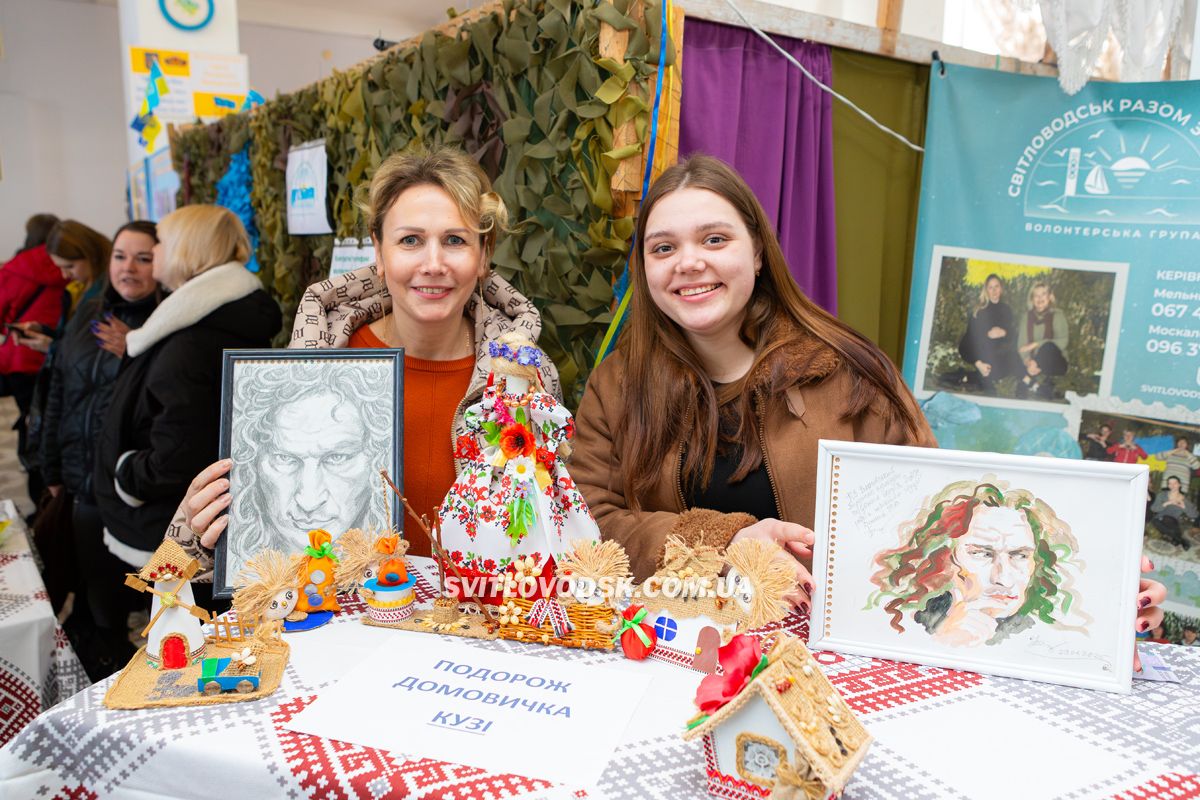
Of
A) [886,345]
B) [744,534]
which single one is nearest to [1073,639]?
[744,534]

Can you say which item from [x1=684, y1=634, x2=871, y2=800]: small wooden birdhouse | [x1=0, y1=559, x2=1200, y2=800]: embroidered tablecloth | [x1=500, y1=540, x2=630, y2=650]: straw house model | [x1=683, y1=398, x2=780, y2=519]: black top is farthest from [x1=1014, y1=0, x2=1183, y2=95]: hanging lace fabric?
[x1=684, y1=634, x2=871, y2=800]: small wooden birdhouse

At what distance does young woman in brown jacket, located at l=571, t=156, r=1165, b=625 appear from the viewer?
5.38 ft

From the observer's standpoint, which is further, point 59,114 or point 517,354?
point 59,114

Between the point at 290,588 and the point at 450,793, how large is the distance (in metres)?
0.52

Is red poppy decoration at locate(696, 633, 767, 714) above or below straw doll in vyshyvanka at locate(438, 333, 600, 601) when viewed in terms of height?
below

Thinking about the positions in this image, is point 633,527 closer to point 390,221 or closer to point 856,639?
point 856,639

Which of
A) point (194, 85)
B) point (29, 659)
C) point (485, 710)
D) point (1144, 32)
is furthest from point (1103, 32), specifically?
point (194, 85)

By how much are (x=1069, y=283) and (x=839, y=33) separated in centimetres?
103

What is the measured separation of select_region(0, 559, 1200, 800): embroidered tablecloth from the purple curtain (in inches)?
60.8

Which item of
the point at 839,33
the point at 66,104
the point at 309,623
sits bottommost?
the point at 309,623

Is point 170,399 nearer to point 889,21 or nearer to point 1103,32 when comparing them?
point 889,21

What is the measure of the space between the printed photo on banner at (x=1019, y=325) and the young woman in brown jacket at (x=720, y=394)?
3.22ft

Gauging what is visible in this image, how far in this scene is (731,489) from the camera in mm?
1686

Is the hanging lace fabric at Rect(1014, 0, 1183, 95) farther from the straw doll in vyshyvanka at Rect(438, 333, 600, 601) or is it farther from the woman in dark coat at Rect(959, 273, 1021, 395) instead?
the straw doll in vyshyvanka at Rect(438, 333, 600, 601)
